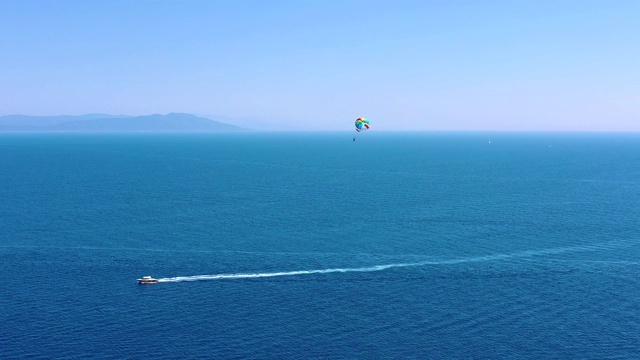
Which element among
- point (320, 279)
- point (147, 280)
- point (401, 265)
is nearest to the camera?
point (147, 280)

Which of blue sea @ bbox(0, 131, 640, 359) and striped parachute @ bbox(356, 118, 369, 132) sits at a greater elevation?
striped parachute @ bbox(356, 118, 369, 132)

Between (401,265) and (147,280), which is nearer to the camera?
(147,280)

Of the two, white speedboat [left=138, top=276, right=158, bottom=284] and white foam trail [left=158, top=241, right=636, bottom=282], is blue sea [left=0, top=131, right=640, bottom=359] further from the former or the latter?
white speedboat [left=138, top=276, right=158, bottom=284]

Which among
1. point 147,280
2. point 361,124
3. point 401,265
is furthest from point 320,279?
point 361,124

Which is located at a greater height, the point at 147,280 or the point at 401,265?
the point at 401,265

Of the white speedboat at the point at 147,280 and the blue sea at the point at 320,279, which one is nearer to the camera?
the blue sea at the point at 320,279

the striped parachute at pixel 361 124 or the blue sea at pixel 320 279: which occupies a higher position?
the striped parachute at pixel 361 124

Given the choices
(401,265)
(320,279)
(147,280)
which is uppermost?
(401,265)

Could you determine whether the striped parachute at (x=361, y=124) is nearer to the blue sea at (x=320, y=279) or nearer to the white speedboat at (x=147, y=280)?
the blue sea at (x=320, y=279)

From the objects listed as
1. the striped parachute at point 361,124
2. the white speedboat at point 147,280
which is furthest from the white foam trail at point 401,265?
the striped parachute at point 361,124

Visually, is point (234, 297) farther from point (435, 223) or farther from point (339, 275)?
point (435, 223)

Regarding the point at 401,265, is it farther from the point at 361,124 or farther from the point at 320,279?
the point at 361,124

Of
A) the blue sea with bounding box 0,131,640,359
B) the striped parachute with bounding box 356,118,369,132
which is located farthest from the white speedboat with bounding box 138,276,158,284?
the striped parachute with bounding box 356,118,369,132
